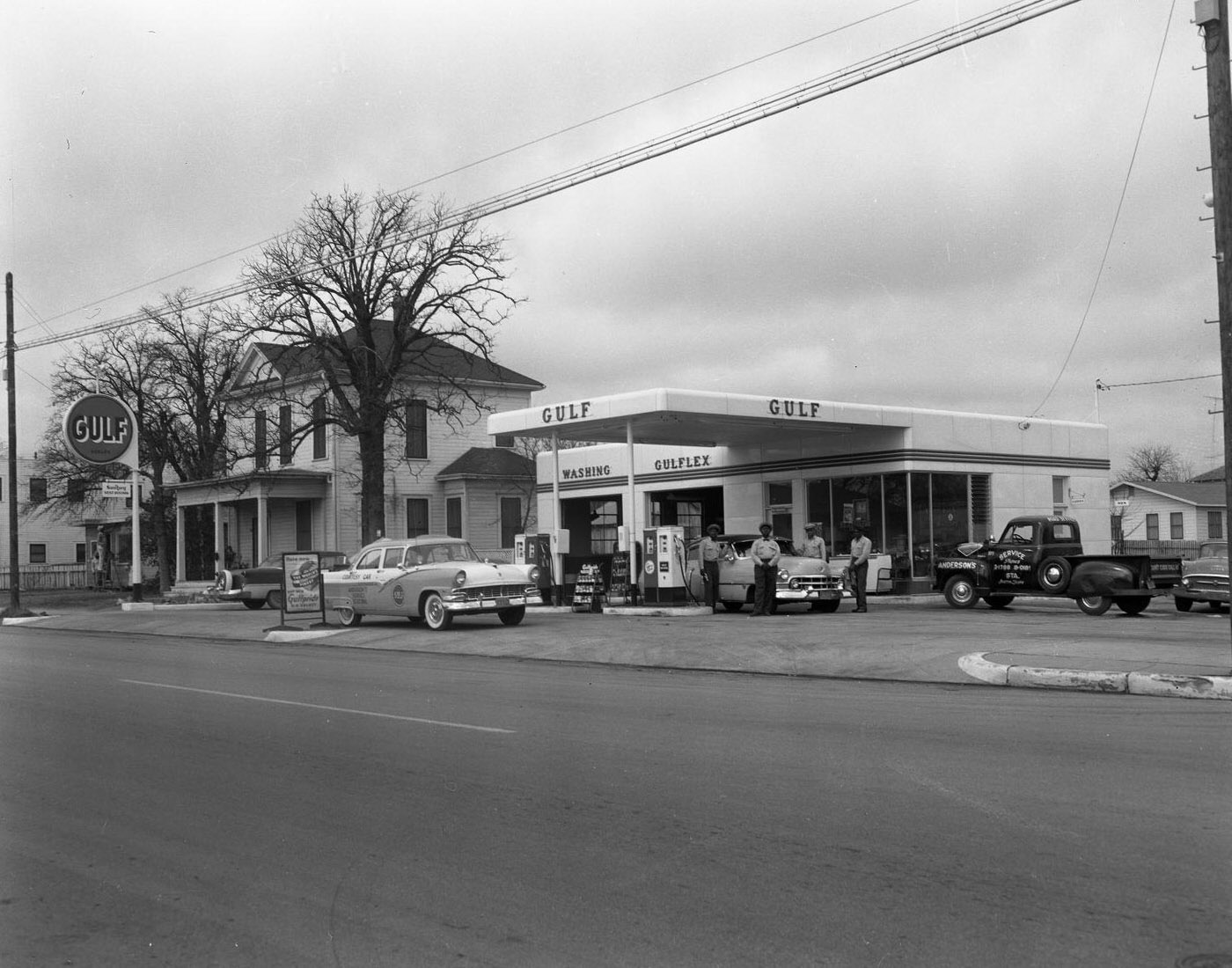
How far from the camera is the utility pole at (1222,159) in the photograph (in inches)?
476

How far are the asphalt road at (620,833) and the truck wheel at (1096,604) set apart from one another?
11473mm

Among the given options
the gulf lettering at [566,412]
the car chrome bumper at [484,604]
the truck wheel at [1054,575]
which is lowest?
the car chrome bumper at [484,604]

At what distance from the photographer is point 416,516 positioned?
4400 cm

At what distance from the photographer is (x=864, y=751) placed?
862cm

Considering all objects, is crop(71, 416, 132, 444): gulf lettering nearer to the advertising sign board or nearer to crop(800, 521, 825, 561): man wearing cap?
the advertising sign board

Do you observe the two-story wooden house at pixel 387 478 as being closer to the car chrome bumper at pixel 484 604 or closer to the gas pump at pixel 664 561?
the gas pump at pixel 664 561

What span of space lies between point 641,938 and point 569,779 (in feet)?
9.82

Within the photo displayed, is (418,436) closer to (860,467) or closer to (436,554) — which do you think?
(860,467)

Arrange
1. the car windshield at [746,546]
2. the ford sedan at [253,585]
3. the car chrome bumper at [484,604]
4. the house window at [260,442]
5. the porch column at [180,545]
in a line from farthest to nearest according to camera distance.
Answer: the porch column at [180,545]
the house window at [260,442]
the ford sedan at [253,585]
the car windshield at [746,546]
the car chrome bumper at [484,604]

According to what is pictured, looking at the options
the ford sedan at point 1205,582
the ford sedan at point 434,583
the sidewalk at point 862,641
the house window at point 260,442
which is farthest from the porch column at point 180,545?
the ford sedan at point 1205,582

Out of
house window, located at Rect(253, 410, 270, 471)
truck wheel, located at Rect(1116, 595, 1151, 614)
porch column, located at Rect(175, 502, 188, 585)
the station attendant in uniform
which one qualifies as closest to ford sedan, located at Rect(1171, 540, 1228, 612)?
truck wheel, located at Rect(1116, 595, 1151, 614)

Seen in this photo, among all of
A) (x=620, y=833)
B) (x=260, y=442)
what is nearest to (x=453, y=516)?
(x=260, y=442)

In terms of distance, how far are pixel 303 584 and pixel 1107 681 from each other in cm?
1541

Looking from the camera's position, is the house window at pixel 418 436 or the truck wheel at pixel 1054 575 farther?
the house window at pixel 418 436
